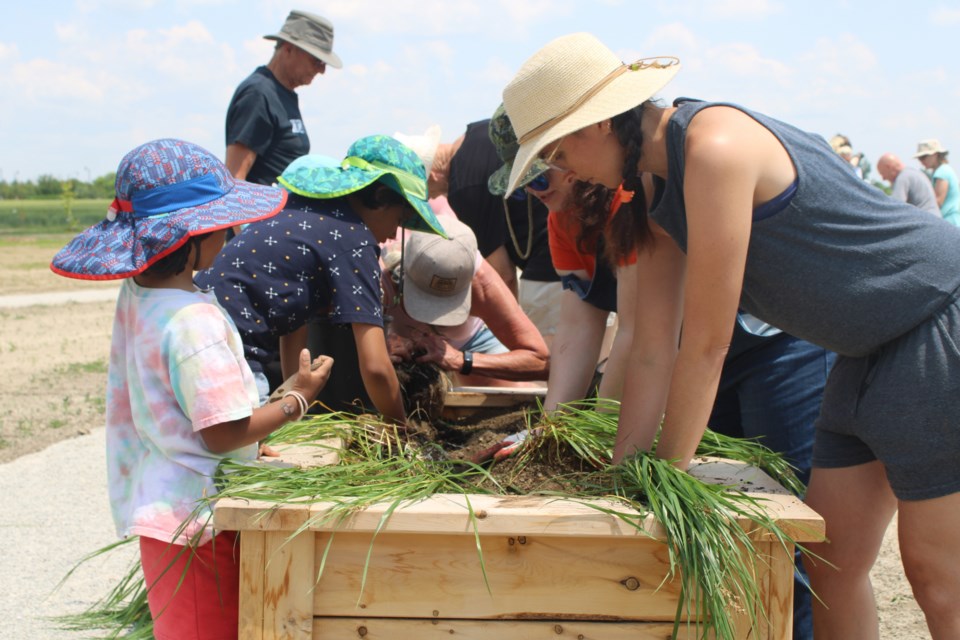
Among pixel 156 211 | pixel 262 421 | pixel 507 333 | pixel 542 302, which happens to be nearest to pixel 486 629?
pixel 262 421

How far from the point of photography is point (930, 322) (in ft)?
6.15

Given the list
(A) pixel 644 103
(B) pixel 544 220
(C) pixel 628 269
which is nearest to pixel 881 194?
(A) pixel 644 103

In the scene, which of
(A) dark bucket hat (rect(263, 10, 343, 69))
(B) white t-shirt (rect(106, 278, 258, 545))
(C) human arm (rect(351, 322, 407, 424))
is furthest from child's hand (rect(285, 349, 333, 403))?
(A) dark bucket hat (rect(263, 10, 343, 69))

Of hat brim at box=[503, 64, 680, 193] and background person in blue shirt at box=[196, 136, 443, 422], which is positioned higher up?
hat brim at box=[503, 64, 680, 193]

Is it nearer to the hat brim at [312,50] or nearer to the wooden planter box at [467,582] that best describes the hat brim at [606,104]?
the wooden planter box at [467,582]

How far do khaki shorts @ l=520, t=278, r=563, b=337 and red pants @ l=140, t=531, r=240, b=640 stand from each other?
2674 millimetres

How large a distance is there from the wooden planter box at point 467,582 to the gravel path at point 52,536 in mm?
1671

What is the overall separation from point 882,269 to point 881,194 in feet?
0.55

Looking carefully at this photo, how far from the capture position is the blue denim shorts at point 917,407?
72.5 inches

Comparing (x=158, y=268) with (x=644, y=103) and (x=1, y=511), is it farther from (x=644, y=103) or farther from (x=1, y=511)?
(x=1, y=511)

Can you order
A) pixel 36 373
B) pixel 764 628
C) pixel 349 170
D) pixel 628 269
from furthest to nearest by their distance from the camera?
pixel 36 373
pixel 349 170
pixel 628 269
pixel 764 628

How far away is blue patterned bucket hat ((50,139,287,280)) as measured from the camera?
1.96m

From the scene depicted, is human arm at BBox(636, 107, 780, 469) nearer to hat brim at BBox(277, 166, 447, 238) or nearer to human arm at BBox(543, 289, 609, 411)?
human arm at BBox(543, 289, 609, 411)

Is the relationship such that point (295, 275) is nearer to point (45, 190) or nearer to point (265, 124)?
point (265, 124)
